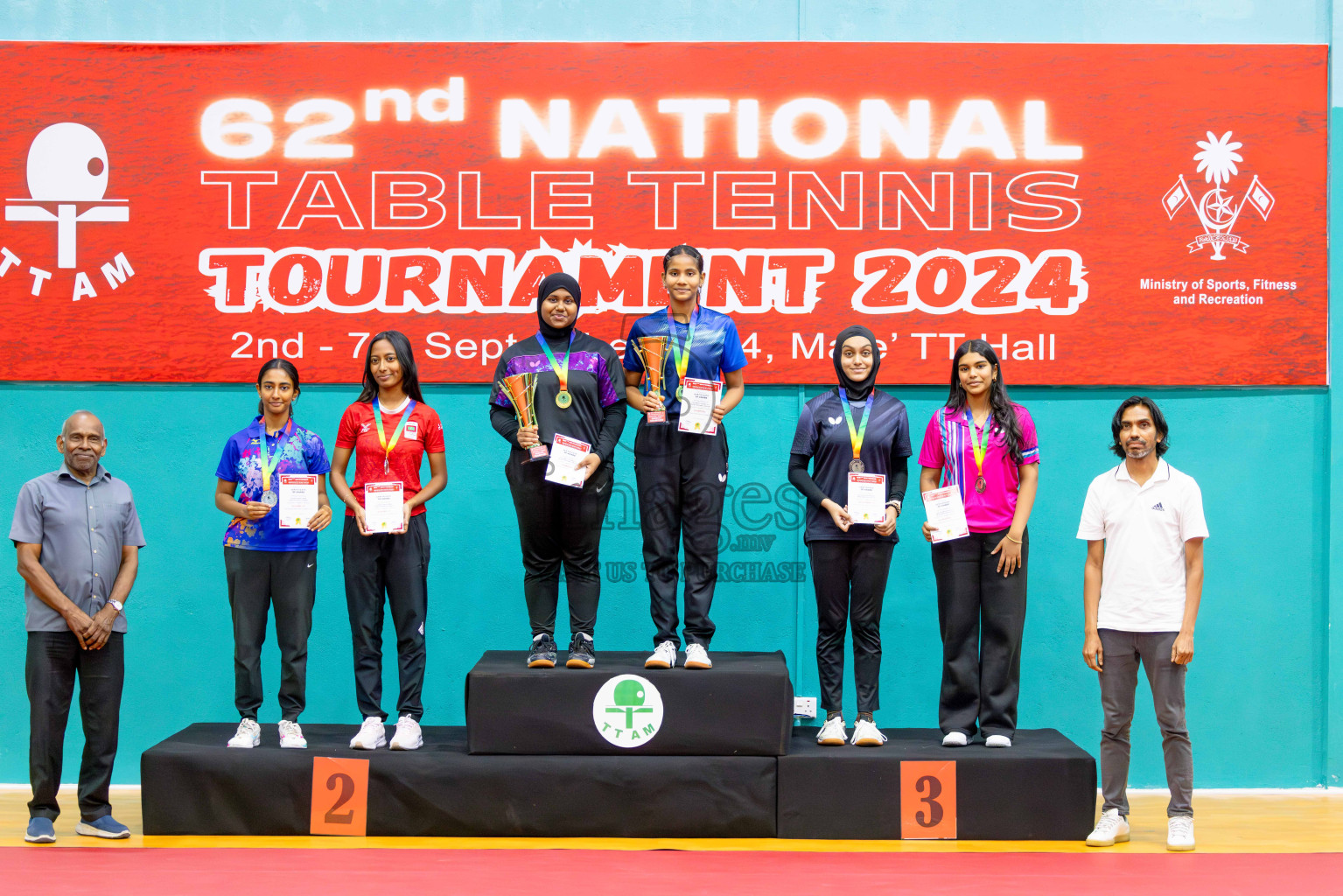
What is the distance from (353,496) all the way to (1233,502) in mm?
3728

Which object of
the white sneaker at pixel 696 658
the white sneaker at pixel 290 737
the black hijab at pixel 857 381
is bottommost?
the white sneaker at pixel 290 737

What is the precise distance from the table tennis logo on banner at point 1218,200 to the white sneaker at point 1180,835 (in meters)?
2.41

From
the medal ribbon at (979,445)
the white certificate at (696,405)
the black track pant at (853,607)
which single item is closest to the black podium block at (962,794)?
the black track pant at (853,607)

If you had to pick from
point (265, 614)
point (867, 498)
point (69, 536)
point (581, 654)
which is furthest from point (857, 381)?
point (69, 536)

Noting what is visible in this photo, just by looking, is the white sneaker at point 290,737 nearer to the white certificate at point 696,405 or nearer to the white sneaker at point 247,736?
the white sneaker at point 247,736

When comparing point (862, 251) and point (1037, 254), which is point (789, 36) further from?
point (1037, 254)

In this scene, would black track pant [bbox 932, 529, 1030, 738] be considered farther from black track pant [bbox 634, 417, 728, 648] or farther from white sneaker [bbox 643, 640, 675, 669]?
white sneaker [bbox 643, 640, 675, 669]

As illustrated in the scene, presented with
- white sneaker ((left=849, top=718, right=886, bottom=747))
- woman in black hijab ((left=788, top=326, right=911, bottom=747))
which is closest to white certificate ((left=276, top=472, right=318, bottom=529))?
woman in black hijab ((left=788, top=326, right=911, bottom=747))

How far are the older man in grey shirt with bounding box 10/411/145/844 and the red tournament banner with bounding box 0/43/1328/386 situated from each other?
3.61ft

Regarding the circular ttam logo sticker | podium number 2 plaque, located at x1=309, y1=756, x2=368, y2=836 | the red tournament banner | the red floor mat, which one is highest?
the red tournament banner

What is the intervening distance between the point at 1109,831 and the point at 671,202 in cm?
304

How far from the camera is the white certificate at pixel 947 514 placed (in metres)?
3.84

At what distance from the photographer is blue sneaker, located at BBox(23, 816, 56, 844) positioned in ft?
12.4

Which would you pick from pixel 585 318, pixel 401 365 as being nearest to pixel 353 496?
pixel 401 365
